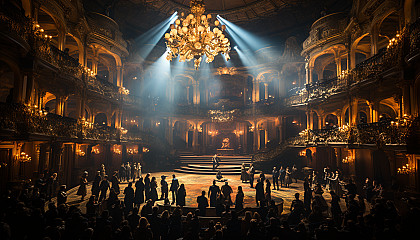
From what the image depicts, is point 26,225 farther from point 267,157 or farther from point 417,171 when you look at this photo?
point 267,157

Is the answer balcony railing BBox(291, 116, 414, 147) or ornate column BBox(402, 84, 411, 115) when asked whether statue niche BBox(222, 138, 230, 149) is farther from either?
ornate column BBox(402, 84, 411, 115)

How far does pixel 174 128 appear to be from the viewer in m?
33.2

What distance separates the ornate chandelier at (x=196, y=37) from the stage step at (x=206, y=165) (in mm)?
13841

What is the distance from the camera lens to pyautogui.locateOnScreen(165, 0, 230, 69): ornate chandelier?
1266 cm

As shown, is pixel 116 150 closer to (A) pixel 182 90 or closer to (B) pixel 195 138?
(B) pixel 195 138

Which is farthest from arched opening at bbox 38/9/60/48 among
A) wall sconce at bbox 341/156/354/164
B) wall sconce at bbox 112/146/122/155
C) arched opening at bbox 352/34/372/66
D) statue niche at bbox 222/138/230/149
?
statue niche at bbox 222/138/230/149

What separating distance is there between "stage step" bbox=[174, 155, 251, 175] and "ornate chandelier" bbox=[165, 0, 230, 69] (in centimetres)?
1384

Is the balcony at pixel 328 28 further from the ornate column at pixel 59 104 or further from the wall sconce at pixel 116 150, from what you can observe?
the wall sconce at pixel 116 150

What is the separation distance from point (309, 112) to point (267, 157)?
6202mm

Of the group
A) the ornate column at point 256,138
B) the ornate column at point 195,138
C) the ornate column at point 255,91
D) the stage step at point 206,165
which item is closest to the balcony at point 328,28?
the ornate column at point 255,91

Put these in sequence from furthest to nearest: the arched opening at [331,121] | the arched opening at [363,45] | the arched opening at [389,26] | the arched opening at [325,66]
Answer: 1. the arched opening at [331,121]
2. the arched opening at [325,66]
3. the arched opening at [363,45]
4. the arched opening at [389,26]

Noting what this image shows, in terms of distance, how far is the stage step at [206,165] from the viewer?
951 inches

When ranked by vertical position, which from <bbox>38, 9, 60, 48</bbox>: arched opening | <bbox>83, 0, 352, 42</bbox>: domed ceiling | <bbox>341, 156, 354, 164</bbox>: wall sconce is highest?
<bbox>83, 0, 352, 42</bbox>: domed ceiling

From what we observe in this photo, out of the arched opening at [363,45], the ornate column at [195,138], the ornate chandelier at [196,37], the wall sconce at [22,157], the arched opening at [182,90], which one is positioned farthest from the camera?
the arched opening at [182,90]
